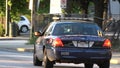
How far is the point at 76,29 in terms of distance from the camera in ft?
51.0

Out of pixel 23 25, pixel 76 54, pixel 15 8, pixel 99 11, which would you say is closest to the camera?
pixel 76 54

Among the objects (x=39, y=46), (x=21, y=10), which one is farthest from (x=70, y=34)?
(x=21, y=10)

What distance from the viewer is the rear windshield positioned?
15.4 m

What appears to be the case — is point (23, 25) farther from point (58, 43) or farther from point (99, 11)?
point (58, 43)

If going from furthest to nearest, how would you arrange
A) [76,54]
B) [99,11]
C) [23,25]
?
[23,25]
[99,11]
[76,54]

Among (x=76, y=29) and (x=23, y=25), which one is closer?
(x=76, y=29)

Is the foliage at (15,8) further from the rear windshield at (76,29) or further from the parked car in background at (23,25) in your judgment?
the rear windshield at (76,29)

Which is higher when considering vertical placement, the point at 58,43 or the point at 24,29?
the point at 58,43

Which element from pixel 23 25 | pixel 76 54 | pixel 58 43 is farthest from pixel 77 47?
pixel 23 25

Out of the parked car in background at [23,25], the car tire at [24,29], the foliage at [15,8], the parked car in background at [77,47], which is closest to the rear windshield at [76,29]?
the parked car in background at [77,47]

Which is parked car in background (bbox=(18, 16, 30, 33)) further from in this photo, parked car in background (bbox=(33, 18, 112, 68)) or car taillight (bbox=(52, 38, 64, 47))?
car taillight (bbox=(52, 38, 64, 47))

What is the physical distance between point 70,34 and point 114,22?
1350 centimetres

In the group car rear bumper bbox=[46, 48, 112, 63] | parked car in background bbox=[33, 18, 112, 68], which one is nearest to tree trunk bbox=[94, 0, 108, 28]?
parked car in background bbox=[33, 18, 112, 68]

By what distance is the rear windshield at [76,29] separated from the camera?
15.4 m
